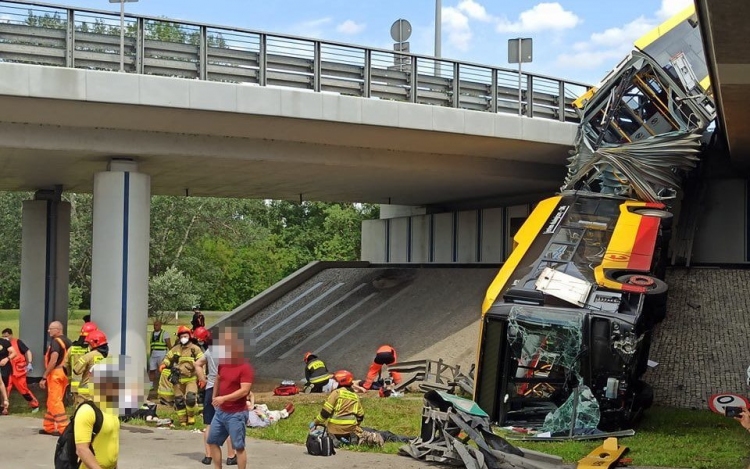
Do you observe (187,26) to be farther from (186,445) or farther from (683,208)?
(683,208)

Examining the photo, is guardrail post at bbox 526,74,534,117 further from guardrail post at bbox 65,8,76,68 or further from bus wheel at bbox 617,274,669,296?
guardrail post at bbox 65,8,76,68

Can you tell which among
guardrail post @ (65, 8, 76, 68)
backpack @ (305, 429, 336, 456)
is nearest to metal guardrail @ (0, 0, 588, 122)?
guardrail post @ (65, 8, 76, 68)

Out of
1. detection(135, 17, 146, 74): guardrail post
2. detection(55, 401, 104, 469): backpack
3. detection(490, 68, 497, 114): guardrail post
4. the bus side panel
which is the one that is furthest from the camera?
detection(490, 68, 497, 114): guardrail post

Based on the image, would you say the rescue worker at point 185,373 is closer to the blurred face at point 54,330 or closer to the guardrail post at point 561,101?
the blurred face at point 54,330

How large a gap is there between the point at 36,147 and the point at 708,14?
38.1ft

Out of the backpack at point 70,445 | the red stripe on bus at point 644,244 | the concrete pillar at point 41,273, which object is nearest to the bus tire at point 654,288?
the red stripe on bus at point 644,244

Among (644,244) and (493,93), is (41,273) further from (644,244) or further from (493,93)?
(644,244)

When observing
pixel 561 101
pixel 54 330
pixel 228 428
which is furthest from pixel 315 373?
pixel 228 428

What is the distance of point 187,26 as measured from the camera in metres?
15.6

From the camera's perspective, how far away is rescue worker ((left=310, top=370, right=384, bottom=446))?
11.7 metres

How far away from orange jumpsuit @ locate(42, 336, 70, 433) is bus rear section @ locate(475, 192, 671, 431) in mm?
6076

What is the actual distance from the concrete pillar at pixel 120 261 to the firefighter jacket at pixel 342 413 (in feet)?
18.4

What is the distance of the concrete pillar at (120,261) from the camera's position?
16.4 m

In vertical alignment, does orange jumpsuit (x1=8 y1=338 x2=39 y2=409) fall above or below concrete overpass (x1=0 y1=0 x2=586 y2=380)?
below
